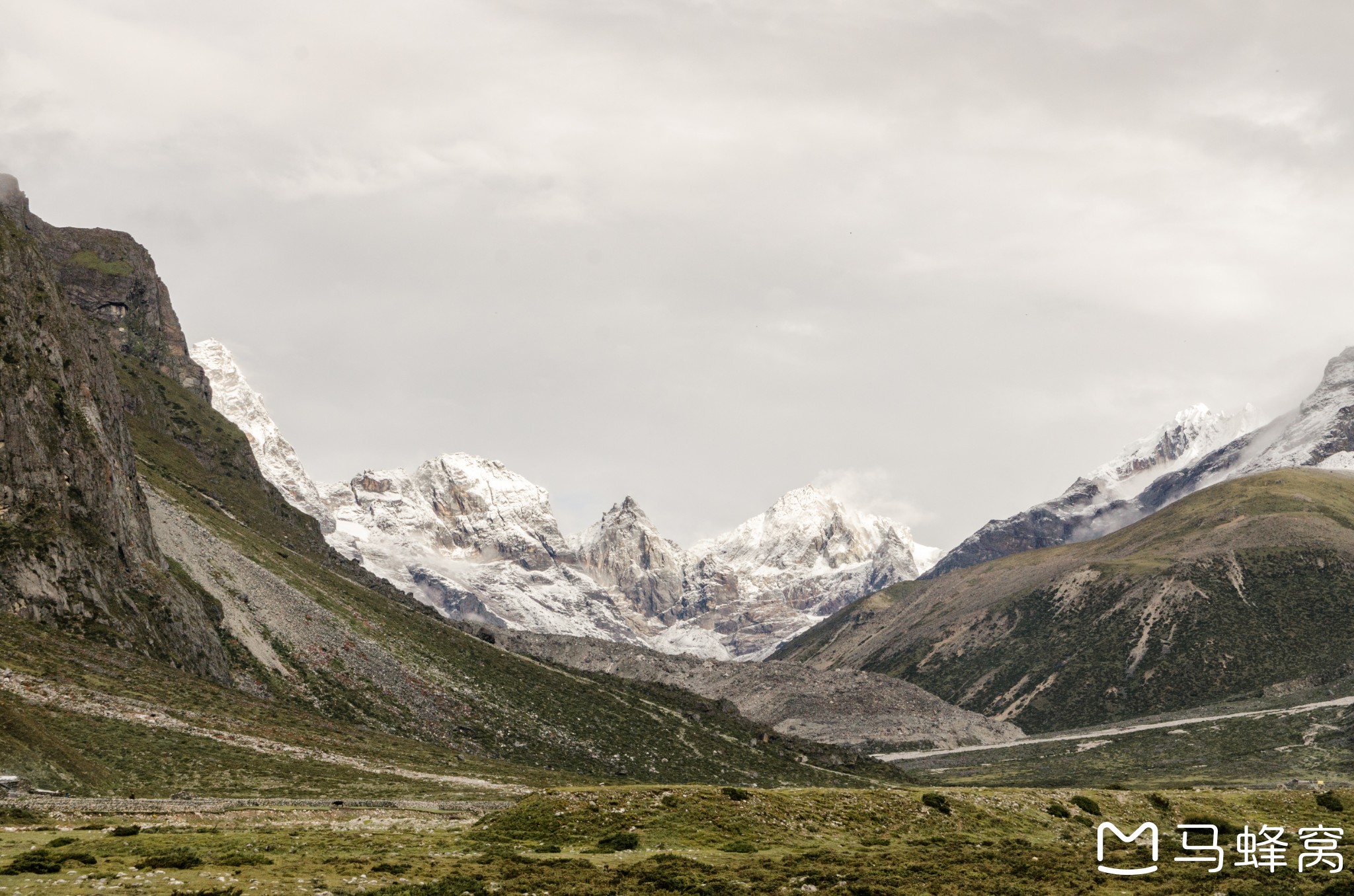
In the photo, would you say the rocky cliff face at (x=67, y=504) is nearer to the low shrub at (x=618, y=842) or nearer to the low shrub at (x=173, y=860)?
the low shrub at (x=173, y=860)

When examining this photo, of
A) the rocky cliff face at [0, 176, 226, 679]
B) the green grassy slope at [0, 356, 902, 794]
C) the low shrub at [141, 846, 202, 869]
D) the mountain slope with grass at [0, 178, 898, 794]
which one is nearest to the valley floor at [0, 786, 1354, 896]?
the low shrub at [141, 846, 202, 869]

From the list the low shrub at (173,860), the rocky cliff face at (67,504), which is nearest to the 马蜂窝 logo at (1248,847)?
the low shrub at (173,860)

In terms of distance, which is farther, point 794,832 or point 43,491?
point 43,491

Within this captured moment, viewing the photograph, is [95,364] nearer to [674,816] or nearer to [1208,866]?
[674,816]

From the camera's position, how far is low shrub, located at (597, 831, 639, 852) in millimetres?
44844

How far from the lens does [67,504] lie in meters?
106

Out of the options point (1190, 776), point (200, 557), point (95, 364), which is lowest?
point (1190, 776)

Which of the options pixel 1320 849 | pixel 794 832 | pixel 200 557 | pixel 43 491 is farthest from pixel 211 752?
pixel 1320 849

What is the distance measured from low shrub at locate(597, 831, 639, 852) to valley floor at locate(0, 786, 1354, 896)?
108 mm

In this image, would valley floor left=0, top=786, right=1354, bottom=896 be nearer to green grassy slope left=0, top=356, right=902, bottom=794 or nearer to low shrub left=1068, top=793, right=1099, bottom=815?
low shrub left=1068, top=793, right=1099, bottom=815

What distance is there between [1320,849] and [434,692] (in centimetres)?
11266

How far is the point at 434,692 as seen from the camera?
456ft

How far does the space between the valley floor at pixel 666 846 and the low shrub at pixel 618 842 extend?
0.11 meters

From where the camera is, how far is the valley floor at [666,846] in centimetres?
3703
